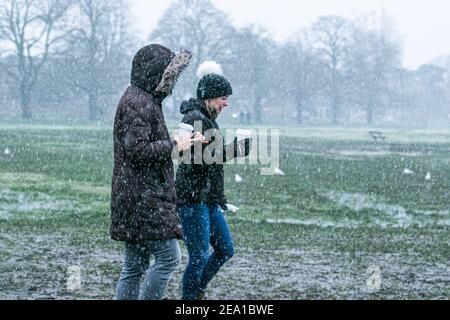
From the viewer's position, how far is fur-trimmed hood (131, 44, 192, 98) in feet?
15.1

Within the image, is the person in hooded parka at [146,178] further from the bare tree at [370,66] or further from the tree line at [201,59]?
the bare tree at [370,66]

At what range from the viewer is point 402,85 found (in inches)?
3957

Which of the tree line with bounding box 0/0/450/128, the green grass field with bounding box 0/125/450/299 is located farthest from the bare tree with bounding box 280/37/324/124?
the green grass field with bounding box 0/125/450/299

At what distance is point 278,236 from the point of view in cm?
944

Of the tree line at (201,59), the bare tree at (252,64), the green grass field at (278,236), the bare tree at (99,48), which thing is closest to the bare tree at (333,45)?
the tree line at (201,59)

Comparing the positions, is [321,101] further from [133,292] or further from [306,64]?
[133,292]

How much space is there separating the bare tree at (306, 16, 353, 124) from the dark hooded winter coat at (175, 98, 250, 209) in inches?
2916

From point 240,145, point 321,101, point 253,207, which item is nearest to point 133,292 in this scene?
point 240,145

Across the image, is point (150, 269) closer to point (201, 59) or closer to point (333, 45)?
point (201, 59)

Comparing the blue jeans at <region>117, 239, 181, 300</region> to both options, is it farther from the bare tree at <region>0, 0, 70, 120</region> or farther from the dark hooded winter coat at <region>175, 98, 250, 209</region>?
the bare tree at <region>0, 0, 70, 120</region>

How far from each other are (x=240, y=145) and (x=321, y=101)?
297ft

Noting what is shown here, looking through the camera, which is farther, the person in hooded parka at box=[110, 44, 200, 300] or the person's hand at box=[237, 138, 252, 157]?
the person's hand at box=[237, 138, 252, 157]

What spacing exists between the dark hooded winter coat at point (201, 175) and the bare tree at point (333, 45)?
74060mm

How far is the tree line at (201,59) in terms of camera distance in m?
61.0
